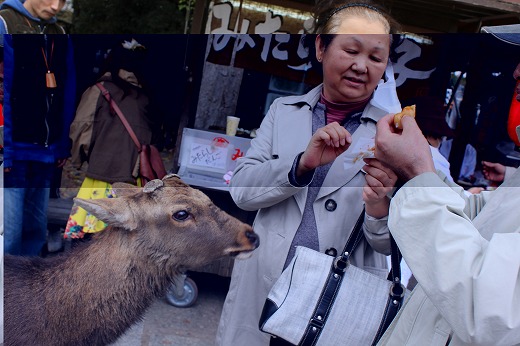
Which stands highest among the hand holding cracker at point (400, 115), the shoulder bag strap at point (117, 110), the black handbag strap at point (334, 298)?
the hand holding cracker at point (400, 115)

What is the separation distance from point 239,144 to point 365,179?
411mm

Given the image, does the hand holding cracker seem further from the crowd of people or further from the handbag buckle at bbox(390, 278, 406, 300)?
the handbag buckle at bbox(390, 278, 406, 300)

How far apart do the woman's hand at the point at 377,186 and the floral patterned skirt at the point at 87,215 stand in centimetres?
71

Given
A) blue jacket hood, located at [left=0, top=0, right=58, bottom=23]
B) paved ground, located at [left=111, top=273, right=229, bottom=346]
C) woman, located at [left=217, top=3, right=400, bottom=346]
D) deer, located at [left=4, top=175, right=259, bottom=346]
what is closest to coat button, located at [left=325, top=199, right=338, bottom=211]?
woman, located at [left=217, top=3, right=400, bottom=346]

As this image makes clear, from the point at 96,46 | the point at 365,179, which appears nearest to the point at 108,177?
the point at 96,46

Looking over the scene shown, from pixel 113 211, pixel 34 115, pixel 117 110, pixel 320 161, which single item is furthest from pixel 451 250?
pixel 34 115

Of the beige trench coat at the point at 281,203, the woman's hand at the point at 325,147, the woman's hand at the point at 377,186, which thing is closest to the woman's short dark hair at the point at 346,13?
the beige trench coat at the point at 281,203

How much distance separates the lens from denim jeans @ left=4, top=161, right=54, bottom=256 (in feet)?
4.77

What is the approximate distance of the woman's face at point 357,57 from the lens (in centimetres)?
142

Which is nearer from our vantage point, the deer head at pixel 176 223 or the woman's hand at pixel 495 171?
the deer head at pixel 176 223

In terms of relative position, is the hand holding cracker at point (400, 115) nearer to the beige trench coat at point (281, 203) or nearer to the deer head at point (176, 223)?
the beige trench coat at point (281, 203)

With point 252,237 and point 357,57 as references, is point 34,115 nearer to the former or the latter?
point 252,237

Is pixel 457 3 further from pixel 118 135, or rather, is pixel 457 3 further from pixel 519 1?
pixel 118 135

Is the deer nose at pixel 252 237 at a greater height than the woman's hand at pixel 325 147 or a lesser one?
lesser
